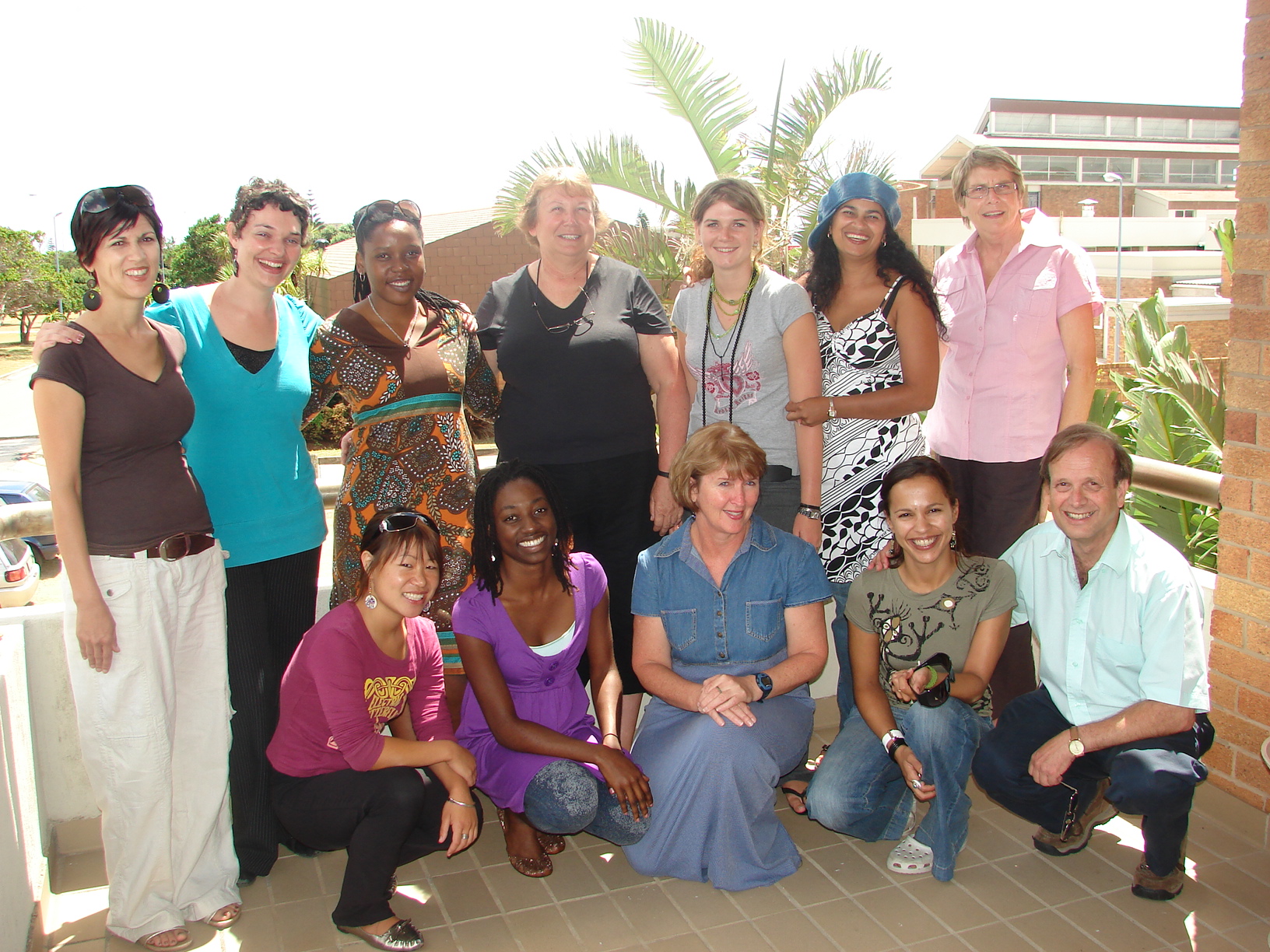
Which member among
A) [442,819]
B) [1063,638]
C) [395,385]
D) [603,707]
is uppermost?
[395,385]

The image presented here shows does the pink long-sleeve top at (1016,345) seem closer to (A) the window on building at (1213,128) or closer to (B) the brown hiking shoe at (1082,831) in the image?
(B) the brown hiking shoe at (1082,831)

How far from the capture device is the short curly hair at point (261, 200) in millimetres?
2848

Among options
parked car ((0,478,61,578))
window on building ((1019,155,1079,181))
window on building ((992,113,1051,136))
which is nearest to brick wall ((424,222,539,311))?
parked car ((0,478,61,578))

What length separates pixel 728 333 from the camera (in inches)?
129

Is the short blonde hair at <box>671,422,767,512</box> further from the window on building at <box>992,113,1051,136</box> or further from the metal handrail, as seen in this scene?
the window on building at <box>992,113,1051,136</box>

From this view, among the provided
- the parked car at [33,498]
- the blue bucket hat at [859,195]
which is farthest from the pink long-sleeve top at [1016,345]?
the parked car at [33,498]

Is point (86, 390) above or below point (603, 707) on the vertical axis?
above

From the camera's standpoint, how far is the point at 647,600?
10.1 feet

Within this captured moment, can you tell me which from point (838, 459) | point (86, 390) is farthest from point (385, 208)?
point (838, 459)

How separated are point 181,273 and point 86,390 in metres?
34.4

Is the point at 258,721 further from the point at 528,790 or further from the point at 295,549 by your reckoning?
the point at 528,790

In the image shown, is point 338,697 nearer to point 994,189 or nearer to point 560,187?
point 560,187

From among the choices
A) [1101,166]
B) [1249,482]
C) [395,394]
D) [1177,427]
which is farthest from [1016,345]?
[1101,166]

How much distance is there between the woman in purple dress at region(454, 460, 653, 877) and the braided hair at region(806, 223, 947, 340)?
117 centimetres
